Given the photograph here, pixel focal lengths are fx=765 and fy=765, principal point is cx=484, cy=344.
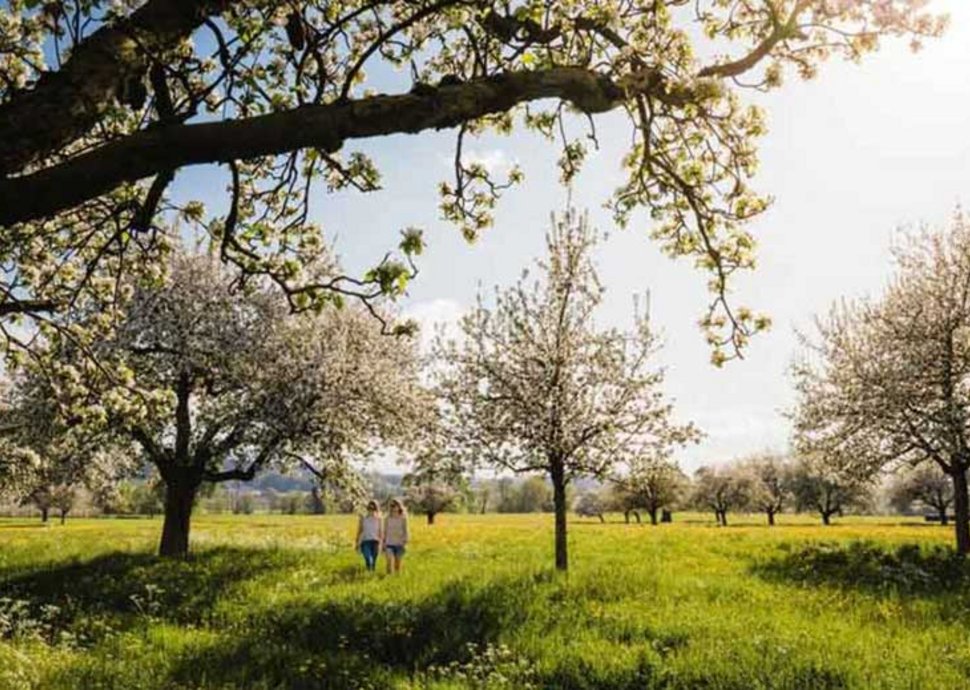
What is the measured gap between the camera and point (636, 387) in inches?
877

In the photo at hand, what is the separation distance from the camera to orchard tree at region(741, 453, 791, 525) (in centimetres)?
10838

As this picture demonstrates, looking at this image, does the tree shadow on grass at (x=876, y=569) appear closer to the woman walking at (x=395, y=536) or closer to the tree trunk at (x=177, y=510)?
the woman walking at (x=395, y=536)

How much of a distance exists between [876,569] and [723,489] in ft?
322

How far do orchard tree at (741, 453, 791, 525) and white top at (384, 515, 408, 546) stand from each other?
306 ft

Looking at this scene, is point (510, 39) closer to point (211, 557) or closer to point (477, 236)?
point (477, 236)

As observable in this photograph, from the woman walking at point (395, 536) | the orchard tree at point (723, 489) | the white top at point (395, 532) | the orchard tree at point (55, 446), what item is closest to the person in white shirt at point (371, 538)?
the woman walking at point (395, 536)

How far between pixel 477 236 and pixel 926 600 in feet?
45.3

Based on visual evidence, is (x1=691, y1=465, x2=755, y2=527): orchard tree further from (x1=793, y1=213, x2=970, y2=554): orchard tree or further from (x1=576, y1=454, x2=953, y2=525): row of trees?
(x1=793, y1=213, x2=970, y2=554): orchard tree

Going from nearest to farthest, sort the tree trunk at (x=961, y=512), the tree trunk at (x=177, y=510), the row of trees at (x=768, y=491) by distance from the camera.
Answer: the tree trunk at (x=961, y=512), the tree trunk at (x=177, y=510), the row of trees at (x=768, y=491)

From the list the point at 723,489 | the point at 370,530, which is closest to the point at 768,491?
the point at 723,489

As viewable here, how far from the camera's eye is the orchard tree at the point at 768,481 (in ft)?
356

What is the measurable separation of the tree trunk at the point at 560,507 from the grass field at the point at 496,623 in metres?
0.98

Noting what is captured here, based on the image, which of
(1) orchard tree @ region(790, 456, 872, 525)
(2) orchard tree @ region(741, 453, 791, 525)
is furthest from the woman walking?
(2) orchard tree @ region(741, 453, 791, 525)

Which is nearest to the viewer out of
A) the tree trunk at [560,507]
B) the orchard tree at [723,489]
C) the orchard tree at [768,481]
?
the tree trunk at [560,507]
